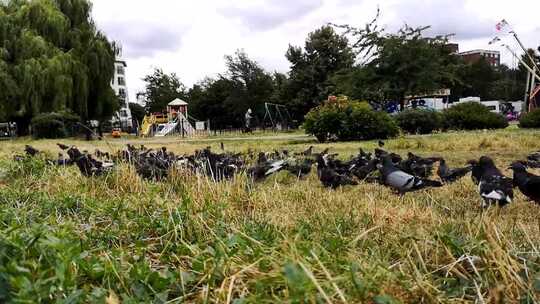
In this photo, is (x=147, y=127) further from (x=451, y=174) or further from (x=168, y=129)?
(x=451, y=174)

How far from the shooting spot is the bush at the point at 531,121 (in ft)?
64.6

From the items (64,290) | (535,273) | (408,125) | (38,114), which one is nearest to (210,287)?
(64,290)

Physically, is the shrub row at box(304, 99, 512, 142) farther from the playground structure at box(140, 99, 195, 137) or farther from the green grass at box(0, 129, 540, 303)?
the playground structure at box(140, 99, 195, 137)

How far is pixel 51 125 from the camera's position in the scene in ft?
76.6

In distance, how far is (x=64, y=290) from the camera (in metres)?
1.54

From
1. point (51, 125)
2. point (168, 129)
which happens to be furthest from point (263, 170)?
point (168, 129)

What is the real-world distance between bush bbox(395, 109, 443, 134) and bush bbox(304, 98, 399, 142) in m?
3.41

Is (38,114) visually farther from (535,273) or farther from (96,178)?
(535,273)

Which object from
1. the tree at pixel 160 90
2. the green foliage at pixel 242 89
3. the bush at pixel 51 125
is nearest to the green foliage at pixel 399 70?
the bush at pixel 51 125

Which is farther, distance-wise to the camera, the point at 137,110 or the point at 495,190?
the point at 137,110

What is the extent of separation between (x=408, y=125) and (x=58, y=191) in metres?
15.5

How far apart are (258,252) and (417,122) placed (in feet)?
56.4

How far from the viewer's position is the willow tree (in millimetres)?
25297

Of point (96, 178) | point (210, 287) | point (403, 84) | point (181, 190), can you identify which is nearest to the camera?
point (210, 287)
